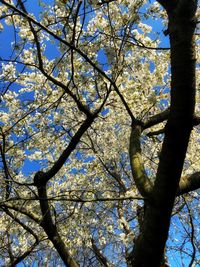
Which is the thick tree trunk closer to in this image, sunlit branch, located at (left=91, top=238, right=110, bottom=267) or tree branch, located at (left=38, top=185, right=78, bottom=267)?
tree branch, located at (left=38, top=185, right=78, bottom=267)

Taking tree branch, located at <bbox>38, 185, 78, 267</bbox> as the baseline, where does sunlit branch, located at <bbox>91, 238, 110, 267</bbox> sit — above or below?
above

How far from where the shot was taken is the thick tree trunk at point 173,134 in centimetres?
245

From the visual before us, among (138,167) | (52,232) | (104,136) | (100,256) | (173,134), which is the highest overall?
(104,136)

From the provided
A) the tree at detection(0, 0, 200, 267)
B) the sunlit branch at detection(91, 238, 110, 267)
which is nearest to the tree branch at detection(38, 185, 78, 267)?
the tree at detection(0, 0, 200, 267)

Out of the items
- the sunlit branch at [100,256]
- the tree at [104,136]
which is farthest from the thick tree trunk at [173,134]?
the sunlit branch at [100,256]

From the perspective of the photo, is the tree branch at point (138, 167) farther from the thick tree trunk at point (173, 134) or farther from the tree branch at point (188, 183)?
the tree branch at point (188, 183)

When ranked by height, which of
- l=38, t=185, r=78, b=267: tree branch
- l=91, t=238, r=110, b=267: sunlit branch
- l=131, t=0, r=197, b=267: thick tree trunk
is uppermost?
l=91, t=238, r=110, b=267: sunlit branch

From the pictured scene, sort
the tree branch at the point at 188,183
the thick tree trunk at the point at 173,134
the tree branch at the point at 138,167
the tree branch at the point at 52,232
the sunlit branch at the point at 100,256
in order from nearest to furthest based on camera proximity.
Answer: the thick tree trunk at the point at 173,134
the tree branch at the point at 138,167
the tree branch at the point at 188,183
the tree branch at the point at 52,232
the sunlit branch at the point at 100,256

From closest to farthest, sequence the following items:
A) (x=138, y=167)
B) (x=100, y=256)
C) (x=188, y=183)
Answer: (x=188, y=183), (x=138, y=167), (x=100, y=256)

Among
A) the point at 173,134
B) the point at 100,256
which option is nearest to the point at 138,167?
the point at 173,134

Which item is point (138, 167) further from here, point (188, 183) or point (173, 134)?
point (173, 134)

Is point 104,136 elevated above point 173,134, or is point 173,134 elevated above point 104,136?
point 104,136

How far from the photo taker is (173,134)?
104 inches

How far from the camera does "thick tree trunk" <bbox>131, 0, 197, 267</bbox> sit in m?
2.45
